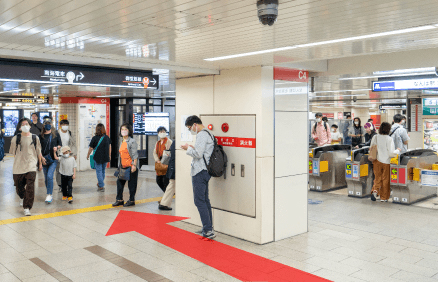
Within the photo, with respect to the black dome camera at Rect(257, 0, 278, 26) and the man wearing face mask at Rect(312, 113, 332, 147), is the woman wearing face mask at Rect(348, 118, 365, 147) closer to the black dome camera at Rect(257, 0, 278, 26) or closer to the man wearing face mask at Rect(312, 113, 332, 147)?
the man wearing face mask at Rect(312, 113, 332, 147)

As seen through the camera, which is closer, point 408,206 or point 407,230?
point 407,230

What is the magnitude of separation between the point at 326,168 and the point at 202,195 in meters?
5.40

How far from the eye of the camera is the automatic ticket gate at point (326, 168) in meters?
10.3

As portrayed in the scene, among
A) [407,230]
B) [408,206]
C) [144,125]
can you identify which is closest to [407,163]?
[408,206]

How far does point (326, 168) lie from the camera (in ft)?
34.2

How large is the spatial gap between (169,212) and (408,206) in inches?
199

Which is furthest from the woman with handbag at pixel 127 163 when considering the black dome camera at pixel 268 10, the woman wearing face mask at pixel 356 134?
the woman wearing face mask at pixel 356 134

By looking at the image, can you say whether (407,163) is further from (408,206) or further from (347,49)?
(347,49)

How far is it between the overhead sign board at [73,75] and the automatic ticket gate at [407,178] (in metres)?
5.55

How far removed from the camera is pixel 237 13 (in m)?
3.37

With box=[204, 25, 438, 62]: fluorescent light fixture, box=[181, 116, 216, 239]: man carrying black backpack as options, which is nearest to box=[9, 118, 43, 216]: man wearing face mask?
box=[181, 116, 216, 239]: man carrying black backpack

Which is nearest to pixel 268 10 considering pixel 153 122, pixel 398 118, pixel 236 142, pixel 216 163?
pixel 216 163

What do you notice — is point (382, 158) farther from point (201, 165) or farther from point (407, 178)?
point (201, 165)

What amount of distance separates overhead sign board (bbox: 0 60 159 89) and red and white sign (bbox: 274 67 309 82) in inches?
82.7
